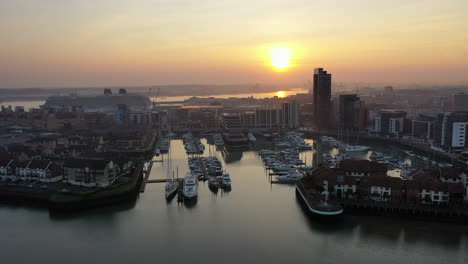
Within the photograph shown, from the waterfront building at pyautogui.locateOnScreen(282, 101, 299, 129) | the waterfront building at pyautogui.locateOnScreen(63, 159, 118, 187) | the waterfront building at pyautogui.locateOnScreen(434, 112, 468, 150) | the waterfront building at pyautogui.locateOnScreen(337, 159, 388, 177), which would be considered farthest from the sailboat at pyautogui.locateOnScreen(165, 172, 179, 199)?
the waterfront building at pyautogui.locateOnScreen(282, 101, 299, 129)

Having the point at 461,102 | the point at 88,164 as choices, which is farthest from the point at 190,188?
the point at 461,102

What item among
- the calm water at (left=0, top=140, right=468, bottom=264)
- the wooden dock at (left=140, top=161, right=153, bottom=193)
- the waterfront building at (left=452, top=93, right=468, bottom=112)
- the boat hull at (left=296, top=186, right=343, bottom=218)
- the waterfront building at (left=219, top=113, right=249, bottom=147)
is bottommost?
the calm water at (left=0, top=140, right=468, bottom=264)

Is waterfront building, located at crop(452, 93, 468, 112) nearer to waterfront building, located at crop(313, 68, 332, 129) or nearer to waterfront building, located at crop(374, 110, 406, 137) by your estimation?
waterfront building, located at crop(374, 110, 406, 137)

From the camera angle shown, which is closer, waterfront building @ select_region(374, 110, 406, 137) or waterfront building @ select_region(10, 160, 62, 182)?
waterfront building @ select_region(10, 160, 62, 182)

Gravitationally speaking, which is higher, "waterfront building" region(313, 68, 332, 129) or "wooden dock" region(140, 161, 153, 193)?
"waterfront building" region(313, 68, 332, 129)

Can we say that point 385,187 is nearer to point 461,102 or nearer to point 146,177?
point 146,177

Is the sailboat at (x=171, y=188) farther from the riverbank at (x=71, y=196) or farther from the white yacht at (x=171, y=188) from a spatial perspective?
the riverbank at (x=71, y=196)
